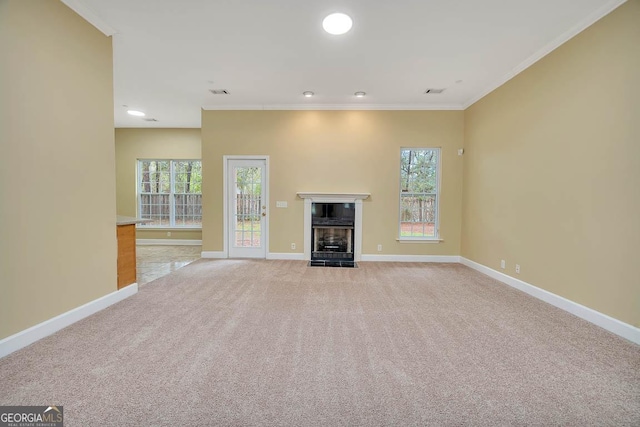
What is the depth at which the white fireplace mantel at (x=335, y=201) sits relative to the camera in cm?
527

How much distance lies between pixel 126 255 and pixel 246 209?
243 centimetres

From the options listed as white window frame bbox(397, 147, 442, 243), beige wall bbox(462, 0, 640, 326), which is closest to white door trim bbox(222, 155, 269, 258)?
white window frame bbox(397, 147, 442, 243)

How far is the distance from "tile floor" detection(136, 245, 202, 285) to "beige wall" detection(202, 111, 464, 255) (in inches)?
35.0

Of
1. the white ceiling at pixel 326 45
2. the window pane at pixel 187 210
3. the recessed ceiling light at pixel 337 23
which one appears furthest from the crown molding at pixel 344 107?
the window pane at pixel 187 210

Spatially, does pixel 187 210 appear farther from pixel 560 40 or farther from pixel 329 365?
pixel 560 40

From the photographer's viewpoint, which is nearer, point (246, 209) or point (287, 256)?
point (287, 256)

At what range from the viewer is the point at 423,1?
8.21 feet

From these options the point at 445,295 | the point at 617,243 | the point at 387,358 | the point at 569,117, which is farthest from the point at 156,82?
the point at 617,243

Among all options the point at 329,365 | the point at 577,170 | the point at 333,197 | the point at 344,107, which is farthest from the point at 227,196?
the point at 577,170

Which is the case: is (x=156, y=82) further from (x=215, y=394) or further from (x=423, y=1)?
(x=215, y=394)

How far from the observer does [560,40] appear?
9.90ft

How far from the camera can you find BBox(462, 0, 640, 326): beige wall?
2.38 meters

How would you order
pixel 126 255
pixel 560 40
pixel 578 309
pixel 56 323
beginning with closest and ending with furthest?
pixel 56 323, pixel 578 309, pixel 560 40, pixel 126 255

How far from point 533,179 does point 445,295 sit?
72.2 inches
